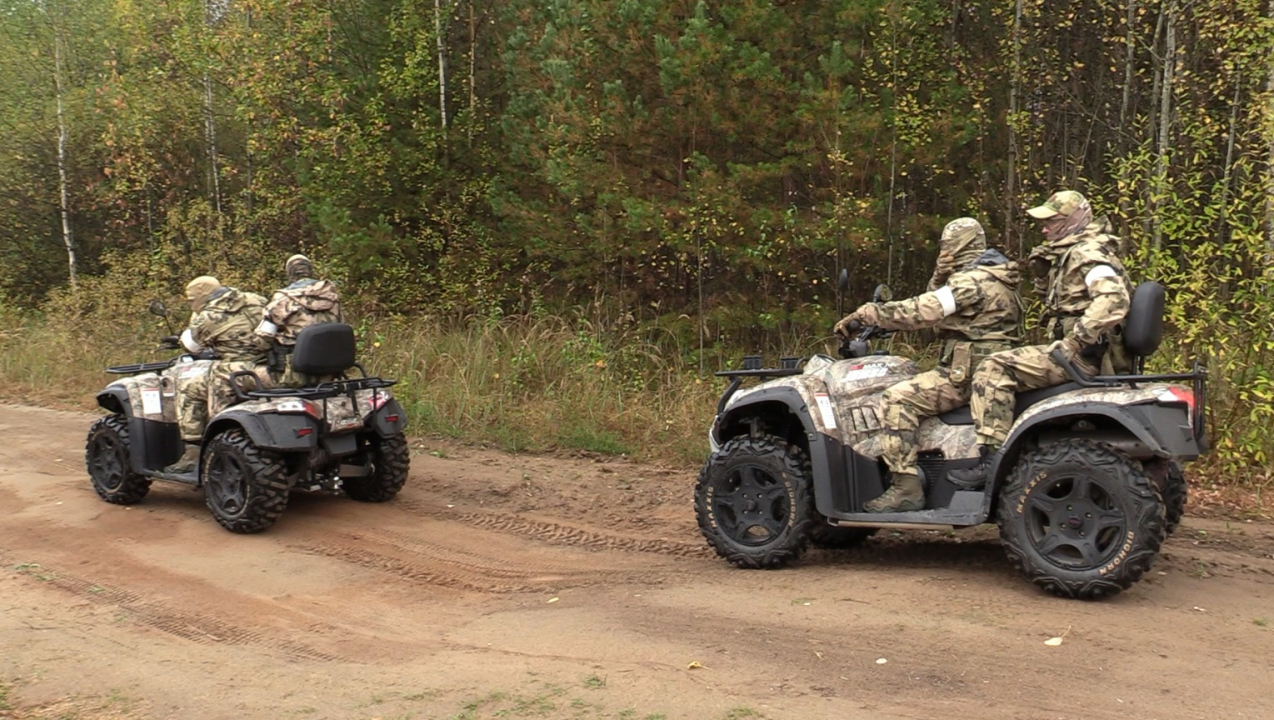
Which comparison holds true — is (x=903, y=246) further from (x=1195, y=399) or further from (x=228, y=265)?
(x=228, y=265)

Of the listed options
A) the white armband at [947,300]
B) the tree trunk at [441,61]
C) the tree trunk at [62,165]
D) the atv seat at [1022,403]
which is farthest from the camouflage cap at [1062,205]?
the tree trunk at [62,165]

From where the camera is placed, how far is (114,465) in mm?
9383

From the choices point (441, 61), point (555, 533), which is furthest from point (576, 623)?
point (441, 61)

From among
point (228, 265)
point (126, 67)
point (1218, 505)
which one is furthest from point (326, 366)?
point (126, 67)

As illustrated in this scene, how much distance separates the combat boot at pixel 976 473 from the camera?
6441 millimetres

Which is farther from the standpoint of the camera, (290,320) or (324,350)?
(290,320)

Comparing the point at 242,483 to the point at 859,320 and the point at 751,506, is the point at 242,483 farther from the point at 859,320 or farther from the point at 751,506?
the point at 859,320

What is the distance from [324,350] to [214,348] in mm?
1197

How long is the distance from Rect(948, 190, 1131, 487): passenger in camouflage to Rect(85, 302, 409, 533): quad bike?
4516 millimetres

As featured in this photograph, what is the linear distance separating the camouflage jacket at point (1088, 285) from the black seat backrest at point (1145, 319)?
55 millimetres

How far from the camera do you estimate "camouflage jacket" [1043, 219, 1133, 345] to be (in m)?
6.02

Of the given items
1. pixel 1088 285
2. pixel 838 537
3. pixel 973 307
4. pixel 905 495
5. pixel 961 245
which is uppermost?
pixel 961 245

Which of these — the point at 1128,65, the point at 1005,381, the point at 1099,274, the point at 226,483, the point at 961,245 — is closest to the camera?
the point at 1099,274

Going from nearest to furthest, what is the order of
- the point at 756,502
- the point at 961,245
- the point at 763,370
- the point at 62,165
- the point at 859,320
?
the point at 859,320, the point at 961,245, the point at 756,502, the point at 763,370, the point at 62,165
